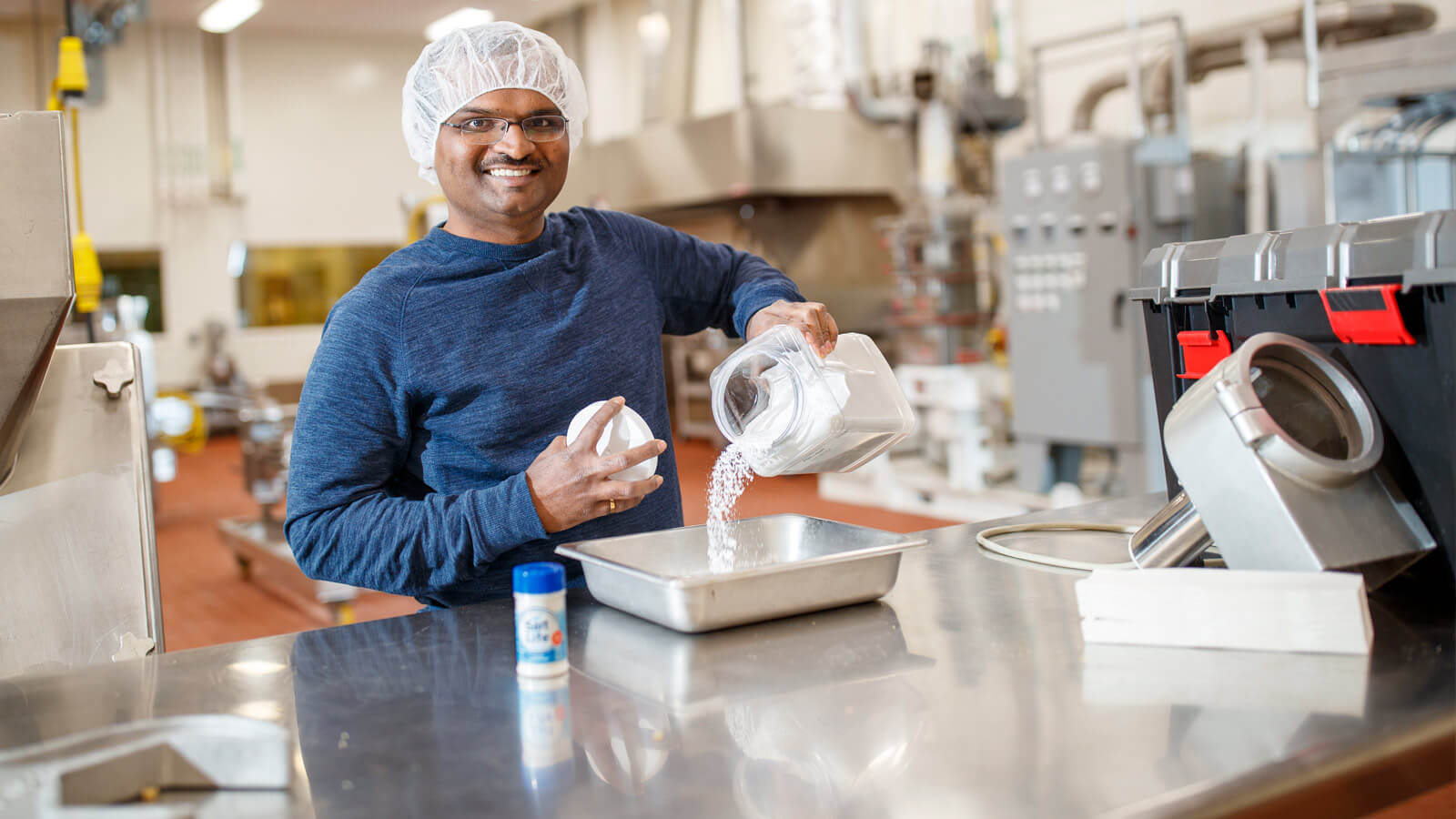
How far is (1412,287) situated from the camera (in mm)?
1068

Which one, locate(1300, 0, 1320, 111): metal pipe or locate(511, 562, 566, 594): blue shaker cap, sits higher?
locate(1300, 0, 1320, 111): metal pipe

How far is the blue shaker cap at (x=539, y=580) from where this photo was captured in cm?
103

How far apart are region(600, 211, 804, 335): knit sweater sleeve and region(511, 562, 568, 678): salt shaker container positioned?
0.74 metres

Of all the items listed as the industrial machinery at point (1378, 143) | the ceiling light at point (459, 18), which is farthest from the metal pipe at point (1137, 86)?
the ceiling light at point (459, 18)

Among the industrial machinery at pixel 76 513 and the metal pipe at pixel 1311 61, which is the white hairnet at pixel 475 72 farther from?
the metal pipe at pixel 1311 61

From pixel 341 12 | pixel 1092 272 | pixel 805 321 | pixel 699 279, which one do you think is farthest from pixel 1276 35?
pixel 341 12

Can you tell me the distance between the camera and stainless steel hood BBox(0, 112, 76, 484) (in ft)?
4.02

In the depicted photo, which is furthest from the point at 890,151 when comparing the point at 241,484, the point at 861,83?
the point at 241,484

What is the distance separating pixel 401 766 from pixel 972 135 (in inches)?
224

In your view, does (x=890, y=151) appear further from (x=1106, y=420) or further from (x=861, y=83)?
(x=1106, y=420)

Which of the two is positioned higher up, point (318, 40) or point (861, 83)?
point (318, 40)

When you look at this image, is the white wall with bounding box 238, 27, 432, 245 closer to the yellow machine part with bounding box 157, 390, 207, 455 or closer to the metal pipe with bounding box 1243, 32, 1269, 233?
the yellow machine part with bounding box 157, 390, 207, 455

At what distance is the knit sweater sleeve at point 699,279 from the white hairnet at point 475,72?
24 cm

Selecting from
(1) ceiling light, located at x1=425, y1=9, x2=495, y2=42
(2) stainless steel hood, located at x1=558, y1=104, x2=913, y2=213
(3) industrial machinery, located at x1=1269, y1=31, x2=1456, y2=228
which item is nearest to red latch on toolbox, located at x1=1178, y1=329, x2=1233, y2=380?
(3) industrial machinery, located at x1=1269, y1=31, x2=1456, y2=228
